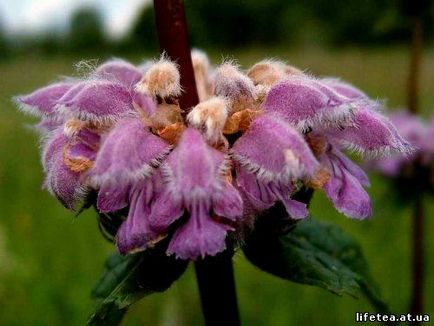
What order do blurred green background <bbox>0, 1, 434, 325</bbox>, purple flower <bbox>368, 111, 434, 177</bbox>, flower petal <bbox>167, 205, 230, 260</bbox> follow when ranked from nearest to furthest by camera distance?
flower petal <bbox>167, 205, 230, 260</bbox>, purple flower <bbox>368, 111, 434, 177</bbox>, blurred green background <bbox>0, 1, 434, 325</bbox>

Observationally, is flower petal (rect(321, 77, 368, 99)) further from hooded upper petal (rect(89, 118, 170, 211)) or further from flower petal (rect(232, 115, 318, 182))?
hooded upper petal (rect(89, 118, 170, 211))

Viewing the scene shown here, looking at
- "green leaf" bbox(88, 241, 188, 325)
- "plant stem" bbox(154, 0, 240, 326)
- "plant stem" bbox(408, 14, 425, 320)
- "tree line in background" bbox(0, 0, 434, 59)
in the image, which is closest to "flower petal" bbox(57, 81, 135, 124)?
"plant stem" bbox(154, 0, 240, 326)

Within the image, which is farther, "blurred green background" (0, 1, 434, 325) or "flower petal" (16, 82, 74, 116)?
"blurred green background" (0, 1, 434, 325)

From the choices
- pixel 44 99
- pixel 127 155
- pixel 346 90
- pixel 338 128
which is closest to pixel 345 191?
pixel 338 128

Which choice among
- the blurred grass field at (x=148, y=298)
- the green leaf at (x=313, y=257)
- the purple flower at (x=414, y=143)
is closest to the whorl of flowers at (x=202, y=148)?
the green leaf at (x=313, y=257)

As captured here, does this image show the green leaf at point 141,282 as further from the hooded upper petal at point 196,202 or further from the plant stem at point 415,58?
the plant stem at point 415,58

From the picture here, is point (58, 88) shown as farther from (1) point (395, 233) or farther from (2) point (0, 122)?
(2) point (0, 122)

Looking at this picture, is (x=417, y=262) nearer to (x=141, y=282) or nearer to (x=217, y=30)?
(x=141, y=282)
